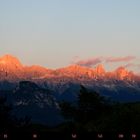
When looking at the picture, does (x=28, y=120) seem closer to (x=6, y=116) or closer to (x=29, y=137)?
(x=6, y=116)

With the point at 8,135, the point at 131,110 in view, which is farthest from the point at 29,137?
the point at 131,110

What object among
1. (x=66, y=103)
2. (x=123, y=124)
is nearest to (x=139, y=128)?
(x=123, y=124)

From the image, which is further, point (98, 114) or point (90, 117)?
point (98, 114)

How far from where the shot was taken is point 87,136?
4603 centimetres

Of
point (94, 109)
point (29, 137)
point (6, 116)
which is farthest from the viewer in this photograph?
point (94, 109)

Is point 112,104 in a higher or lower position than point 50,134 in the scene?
lower

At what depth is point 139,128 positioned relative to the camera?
75812 mm

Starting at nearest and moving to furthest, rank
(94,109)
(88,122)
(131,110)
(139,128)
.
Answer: (139,128), (131,110), (88,122), (94,109)

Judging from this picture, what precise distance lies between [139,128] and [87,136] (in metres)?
30.9

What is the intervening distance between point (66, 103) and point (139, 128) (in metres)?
37.4

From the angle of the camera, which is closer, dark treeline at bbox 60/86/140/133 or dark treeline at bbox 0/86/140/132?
dark treeline at bbox 0/86/140/132

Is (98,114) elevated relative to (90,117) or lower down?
elevated

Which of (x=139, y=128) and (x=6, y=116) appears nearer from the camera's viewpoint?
(x=139, y=128)

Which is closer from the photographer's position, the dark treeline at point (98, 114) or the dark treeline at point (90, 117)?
the dark treeline at point (90, 117)
